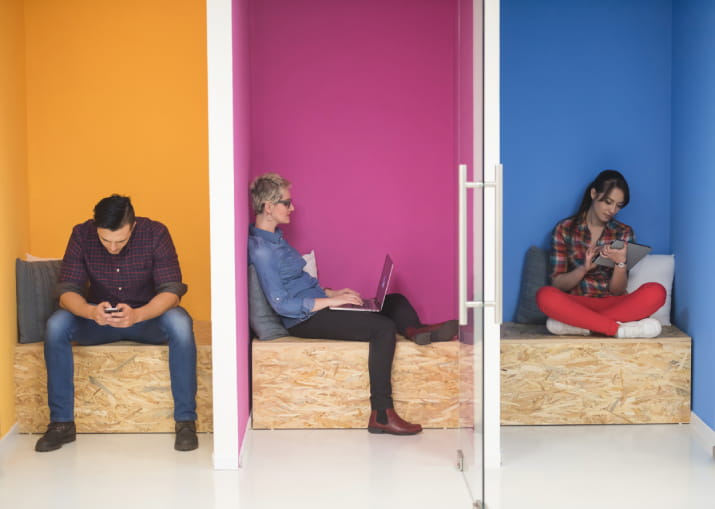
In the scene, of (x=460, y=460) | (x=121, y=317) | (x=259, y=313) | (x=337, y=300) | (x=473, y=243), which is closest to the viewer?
(x=473, y=243)

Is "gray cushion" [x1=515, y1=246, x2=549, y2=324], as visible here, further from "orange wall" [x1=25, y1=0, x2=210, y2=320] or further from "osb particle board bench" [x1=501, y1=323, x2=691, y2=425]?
"orange wall" [x1=25, y1=0, x2=210, y2=320]

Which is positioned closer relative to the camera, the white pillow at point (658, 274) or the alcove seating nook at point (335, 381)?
the alcove seating nook at point (335, 381)

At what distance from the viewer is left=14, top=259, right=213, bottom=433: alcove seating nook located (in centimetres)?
460

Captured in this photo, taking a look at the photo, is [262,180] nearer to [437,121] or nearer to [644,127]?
[437,121]

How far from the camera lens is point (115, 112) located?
5.23 metres

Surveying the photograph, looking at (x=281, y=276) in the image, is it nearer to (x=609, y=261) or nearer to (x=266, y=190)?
(x=266, y=190)

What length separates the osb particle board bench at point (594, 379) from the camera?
15.5ft

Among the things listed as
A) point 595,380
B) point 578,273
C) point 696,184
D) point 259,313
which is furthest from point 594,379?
point 259,313

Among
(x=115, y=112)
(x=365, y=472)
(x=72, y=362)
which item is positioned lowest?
(x=365, y=472)

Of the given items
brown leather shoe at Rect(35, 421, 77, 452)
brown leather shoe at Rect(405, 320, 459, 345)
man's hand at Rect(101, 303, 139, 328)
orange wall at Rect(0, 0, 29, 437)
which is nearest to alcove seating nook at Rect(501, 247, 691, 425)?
brown leather shoe at Rect(405, 320, 459, 345)

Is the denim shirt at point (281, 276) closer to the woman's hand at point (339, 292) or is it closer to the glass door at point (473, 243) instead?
the woman's hand at point (339, 292)

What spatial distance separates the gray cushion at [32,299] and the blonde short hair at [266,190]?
1095 mm

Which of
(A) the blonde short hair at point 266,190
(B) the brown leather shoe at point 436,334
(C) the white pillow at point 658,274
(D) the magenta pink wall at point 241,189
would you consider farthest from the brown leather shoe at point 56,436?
(C) the white pillow at point 658,274

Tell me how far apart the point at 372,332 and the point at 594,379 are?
1.12 metres
